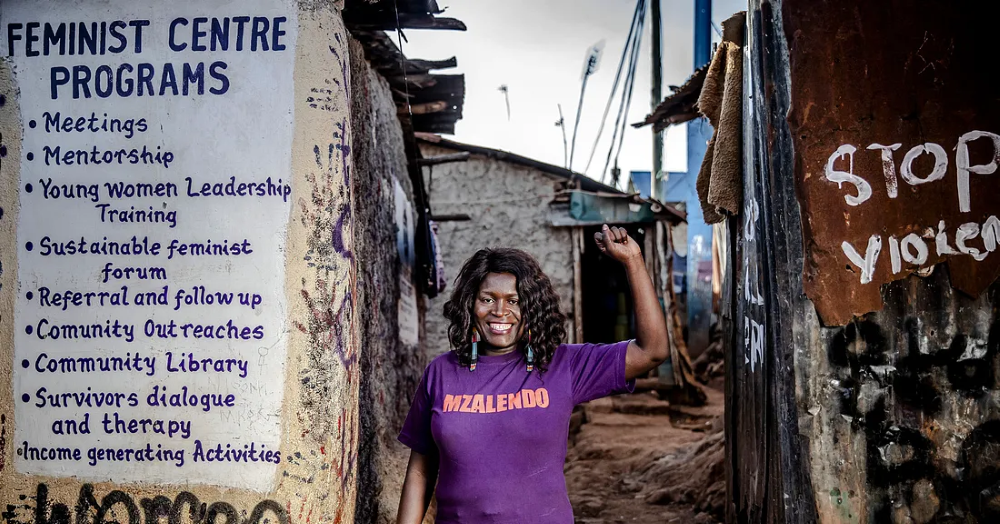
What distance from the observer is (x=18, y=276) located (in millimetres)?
2379

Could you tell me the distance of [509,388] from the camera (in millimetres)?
1981

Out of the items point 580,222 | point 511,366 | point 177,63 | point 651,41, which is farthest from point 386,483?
point 651,41

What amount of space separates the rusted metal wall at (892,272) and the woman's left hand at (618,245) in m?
0.83

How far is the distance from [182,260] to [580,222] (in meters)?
8.39

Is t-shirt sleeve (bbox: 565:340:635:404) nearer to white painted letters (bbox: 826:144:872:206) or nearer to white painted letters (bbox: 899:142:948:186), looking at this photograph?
white painted letters (bbox: 826:144:872:206)

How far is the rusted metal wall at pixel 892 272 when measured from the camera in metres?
2.42

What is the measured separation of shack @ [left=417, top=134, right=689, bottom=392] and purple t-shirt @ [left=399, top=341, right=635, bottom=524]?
324 inches

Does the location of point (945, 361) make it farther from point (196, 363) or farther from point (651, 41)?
point (651, 41)

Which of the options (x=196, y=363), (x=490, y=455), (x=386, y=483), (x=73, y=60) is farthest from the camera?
(x=386, y=483)

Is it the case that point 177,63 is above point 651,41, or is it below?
below

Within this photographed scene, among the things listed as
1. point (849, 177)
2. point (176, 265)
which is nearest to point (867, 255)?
point (849, 177)

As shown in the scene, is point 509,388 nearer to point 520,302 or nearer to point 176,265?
point 520,302

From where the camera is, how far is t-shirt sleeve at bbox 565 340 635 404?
202cm

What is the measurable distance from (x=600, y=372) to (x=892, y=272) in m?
1.27
